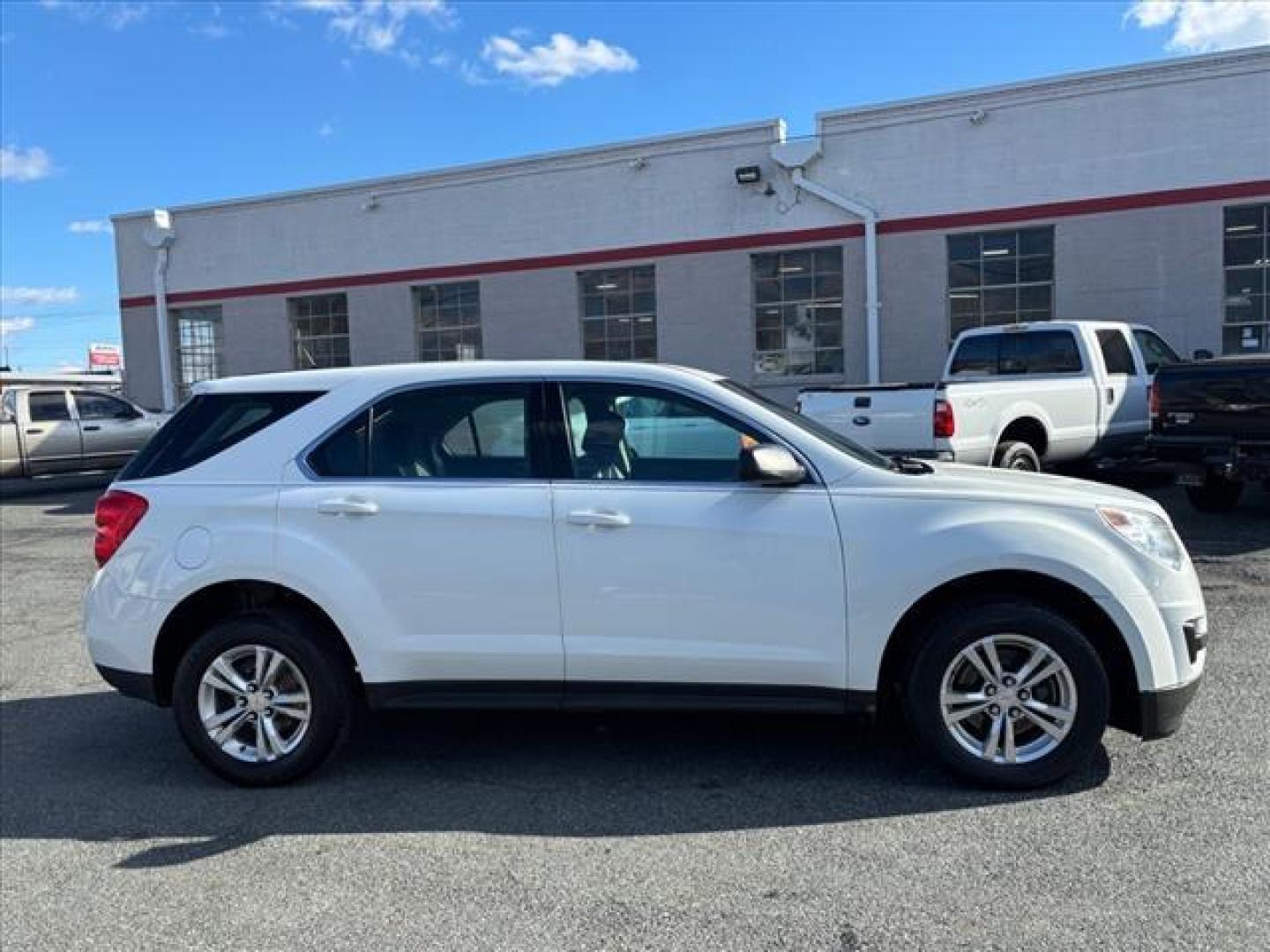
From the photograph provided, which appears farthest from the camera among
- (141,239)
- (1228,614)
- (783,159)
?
(141,239)

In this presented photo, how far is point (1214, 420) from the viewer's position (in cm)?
959

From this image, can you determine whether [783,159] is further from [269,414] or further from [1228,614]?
[269,414]

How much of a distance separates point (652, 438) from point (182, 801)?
2.50 meters

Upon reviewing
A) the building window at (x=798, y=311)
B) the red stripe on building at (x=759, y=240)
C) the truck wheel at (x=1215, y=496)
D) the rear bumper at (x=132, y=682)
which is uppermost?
the red stripe on building at (x=759, y=240)

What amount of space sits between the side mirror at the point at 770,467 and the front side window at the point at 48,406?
633 inches

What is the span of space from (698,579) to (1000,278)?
14.1m

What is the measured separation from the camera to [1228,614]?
22.4 feet

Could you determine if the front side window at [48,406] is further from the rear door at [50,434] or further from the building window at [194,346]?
the building window at [194,346]

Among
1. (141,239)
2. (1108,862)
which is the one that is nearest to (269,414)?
(1108,862)

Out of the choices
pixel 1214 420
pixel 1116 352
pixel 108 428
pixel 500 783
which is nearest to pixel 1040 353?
pixel 1116 352

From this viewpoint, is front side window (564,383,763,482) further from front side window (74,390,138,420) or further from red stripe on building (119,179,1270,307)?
front side window (74,390,138,420)

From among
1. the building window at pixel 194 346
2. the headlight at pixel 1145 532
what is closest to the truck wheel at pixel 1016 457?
the headlight at pixel 1145 532

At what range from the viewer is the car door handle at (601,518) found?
4.21 meters

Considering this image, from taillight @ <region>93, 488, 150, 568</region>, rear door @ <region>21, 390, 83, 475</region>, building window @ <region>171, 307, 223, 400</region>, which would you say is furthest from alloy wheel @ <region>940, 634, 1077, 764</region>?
building window @ <region>171, 307, 223, 400</region>
